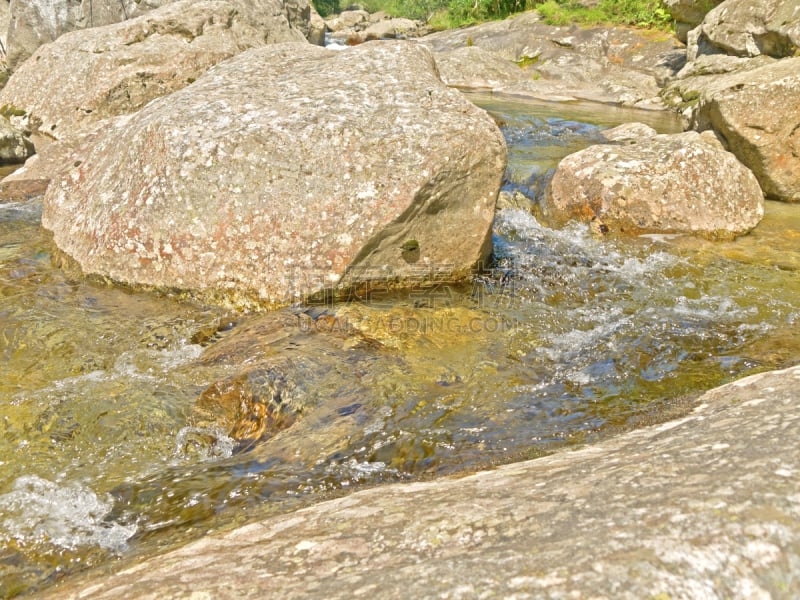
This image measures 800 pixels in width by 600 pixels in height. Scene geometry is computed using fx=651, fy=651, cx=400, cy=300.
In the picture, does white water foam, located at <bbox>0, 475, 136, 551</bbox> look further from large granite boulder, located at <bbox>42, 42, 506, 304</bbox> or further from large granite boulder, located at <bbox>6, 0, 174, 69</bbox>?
large granite boulder, located at <bbox>6, 0, 174, 69</bbox>

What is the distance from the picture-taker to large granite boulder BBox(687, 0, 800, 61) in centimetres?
1511

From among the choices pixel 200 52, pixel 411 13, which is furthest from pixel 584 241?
pixel 411 13

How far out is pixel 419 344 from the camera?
4.74 metres

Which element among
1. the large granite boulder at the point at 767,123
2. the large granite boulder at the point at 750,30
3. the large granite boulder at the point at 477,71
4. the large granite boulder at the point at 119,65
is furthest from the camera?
the large granite boulder at the point at 477,71

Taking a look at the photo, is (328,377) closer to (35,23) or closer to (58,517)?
(58,517)

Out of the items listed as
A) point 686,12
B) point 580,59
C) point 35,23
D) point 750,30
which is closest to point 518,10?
point 686,12

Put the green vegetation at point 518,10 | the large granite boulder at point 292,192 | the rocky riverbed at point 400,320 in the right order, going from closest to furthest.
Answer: the rocky riverbed at point 400,320
the large granite boulder at point 292,192
the green vegetation at point 518,10

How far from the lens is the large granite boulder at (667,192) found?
7344 millimetres

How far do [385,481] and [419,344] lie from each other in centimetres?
163

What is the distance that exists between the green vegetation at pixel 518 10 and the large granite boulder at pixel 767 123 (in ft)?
53.3

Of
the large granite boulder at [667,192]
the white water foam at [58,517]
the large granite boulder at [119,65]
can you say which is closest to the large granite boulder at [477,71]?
the large granite boulder at [119,65]

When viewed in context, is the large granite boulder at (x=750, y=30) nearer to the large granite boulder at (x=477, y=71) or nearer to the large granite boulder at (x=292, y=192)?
the large granite boulder at (x=477, y=71)

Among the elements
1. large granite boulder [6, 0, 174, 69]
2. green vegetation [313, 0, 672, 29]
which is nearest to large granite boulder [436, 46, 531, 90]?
green vegetation [313, 0, 672, 29]

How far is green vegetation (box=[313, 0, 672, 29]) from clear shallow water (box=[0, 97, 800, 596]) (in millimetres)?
20031
